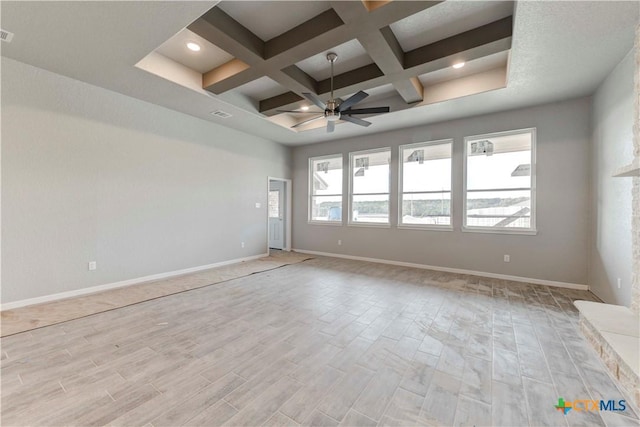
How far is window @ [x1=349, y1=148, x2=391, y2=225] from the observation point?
6.11 metres

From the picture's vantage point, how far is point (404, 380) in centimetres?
190

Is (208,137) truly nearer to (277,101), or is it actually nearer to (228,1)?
(277,101)

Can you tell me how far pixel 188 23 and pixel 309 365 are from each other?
11.3 ft

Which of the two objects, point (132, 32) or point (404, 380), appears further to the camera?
point (132, 32)

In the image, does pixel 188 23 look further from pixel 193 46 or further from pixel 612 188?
pixel 612 188

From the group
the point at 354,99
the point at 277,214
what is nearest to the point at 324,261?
the point at 277,214

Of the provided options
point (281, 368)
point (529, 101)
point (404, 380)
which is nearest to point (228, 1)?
point (281, 368)

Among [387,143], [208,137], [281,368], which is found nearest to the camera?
[281,368]

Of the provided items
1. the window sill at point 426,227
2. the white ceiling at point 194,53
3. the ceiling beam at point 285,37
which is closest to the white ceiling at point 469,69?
the ceiling beam at point 285,37

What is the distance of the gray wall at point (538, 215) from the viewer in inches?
162

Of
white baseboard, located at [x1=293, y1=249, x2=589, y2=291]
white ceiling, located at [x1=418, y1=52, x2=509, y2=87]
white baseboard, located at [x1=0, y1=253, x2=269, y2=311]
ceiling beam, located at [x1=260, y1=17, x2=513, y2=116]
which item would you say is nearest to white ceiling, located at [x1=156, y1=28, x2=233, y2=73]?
ceiling beam, located at [x1=260, y1=17, x2=513, y2=116]

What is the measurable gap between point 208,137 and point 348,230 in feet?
13.0

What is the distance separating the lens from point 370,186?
632cm

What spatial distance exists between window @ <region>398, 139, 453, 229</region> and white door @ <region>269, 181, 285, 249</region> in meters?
3.63
